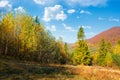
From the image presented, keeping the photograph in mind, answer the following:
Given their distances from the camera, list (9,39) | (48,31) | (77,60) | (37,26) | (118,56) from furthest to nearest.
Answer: (77,60)
(48,31)
(37,26)
(9,39)
(118,56)

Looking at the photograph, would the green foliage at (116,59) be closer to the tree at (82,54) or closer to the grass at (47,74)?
the grass at (47,74)

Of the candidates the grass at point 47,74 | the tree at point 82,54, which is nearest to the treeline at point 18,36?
the tree at point 82,54

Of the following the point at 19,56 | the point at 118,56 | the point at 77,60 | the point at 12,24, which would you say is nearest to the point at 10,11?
the point at 12,24

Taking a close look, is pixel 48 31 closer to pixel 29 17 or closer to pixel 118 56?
pixel 29 17

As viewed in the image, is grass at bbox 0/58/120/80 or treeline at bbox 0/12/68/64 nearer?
grass at bbox 0/58/120/80

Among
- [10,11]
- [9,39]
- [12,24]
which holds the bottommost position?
[9,39]

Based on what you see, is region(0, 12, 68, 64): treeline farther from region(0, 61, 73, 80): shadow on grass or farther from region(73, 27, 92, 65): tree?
region(0, 61, 73, 80): shadow on grass

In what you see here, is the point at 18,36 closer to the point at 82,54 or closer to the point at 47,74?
the point at 82,54

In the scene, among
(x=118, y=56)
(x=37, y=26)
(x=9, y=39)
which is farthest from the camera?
(x=37, y=26)

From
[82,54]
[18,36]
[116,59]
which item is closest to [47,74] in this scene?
[116,59]

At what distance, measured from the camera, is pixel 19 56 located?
67625 millimetres

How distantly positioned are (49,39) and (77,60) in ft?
45.4

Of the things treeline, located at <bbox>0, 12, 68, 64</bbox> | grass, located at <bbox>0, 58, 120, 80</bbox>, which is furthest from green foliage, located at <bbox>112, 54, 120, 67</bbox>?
treeline, located at <bbox>0, 12, 68, 64</bbox>

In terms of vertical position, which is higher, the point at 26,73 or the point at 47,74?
the point at 26,73
